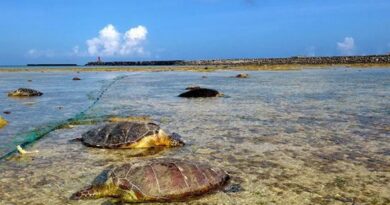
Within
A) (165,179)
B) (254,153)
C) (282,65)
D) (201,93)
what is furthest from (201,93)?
(282,65)

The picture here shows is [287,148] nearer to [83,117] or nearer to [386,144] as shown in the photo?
[386,144]

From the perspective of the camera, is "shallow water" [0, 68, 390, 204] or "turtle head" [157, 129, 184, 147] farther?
"turtle head" [157, 129, 184, 147]

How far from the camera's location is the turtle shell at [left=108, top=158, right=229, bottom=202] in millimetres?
6828

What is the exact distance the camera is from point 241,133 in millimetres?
12109

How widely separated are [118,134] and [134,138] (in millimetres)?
439

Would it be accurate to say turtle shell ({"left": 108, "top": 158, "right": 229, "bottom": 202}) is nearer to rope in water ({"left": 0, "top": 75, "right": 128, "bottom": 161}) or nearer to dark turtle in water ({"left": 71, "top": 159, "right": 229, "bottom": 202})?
dark turtle in water ({"left": 71, "top": 159, "right": 229, "bottom": 202})

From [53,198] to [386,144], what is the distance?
7477 millimetres

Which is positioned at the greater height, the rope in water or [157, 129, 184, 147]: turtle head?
[157, 129, 184, 147]: turtle head

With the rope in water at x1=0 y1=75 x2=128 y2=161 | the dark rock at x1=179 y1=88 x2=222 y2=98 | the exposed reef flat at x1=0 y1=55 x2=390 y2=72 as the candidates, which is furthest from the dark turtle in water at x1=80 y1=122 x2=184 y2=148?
the exposed reef flat at x1=0 y1=55 x2=390 y2=72

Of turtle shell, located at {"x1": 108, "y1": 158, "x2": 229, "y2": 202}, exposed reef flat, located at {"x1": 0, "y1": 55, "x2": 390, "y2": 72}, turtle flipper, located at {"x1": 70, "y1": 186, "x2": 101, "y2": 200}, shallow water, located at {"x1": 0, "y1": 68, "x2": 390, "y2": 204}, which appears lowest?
exposed reef flat, located at {"x1": 0, "y1": 55, "x2": 390, "y2": 72}

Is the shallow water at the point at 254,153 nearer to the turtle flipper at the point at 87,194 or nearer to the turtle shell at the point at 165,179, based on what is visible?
the turtle flipper at the point at 87,194

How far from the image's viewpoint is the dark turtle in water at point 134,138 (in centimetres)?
1040

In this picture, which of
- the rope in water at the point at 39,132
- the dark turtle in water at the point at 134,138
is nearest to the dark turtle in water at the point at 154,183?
the dark turtle in water at the point at 134,138

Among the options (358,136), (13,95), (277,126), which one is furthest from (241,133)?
(13,95)
